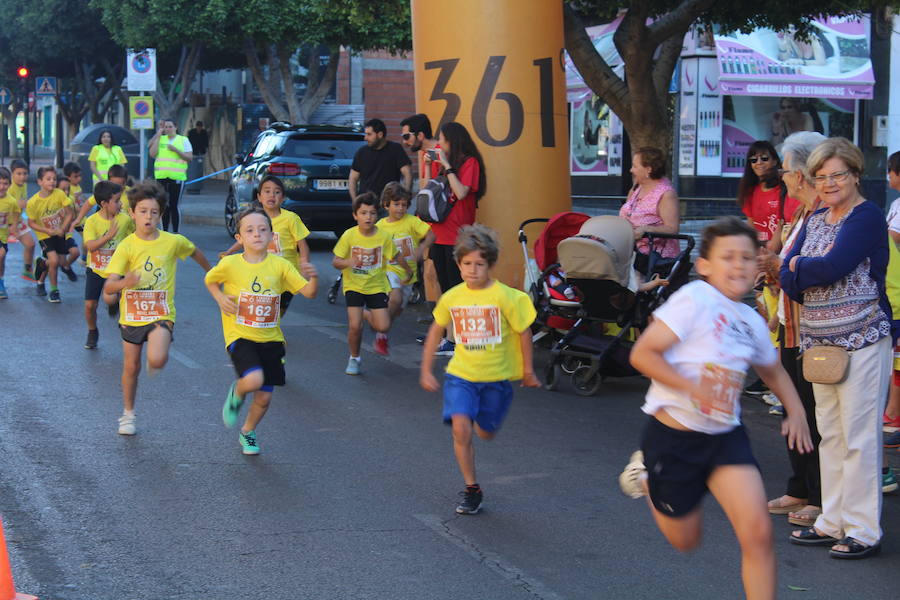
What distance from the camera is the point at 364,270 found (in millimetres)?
9742

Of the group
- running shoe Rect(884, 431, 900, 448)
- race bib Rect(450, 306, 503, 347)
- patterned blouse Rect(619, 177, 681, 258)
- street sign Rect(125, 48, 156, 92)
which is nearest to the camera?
race bib Rect(450, 306, 503, 347)

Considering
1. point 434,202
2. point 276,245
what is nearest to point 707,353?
point 276,245

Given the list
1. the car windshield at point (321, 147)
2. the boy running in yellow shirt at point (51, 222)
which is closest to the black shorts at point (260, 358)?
the boy running in yellow shirt at point (51, 222)

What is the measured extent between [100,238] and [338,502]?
16.8ft

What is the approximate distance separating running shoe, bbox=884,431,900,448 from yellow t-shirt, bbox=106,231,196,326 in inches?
180

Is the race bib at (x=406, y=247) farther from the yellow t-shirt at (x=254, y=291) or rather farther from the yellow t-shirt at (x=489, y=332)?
the yellow t-shirt at (x=489, y=332)

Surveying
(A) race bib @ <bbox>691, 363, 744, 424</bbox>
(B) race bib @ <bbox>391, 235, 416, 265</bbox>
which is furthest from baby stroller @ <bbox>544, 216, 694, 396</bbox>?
(A) race bib @ <bbox>691, 363, 744, 424</bbox>

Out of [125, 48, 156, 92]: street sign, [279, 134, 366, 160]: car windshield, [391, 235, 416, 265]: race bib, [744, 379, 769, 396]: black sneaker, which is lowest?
[744, 379, 769, 396]: black sneaker

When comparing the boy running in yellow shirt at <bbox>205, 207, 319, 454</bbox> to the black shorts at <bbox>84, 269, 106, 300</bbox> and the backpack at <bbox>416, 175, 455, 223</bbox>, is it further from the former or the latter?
the black shorts at <bbox>84, 269, 106, 300</bbox>

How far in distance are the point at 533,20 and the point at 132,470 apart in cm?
663

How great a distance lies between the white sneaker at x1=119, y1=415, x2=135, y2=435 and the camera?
7.55m

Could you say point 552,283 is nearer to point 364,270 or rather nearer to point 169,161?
point 364,270

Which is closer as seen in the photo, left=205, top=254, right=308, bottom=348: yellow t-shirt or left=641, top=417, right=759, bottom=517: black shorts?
left=641, top=417, right=759, bottom=517: black shorts

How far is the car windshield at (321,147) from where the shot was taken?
18766 millimetres
